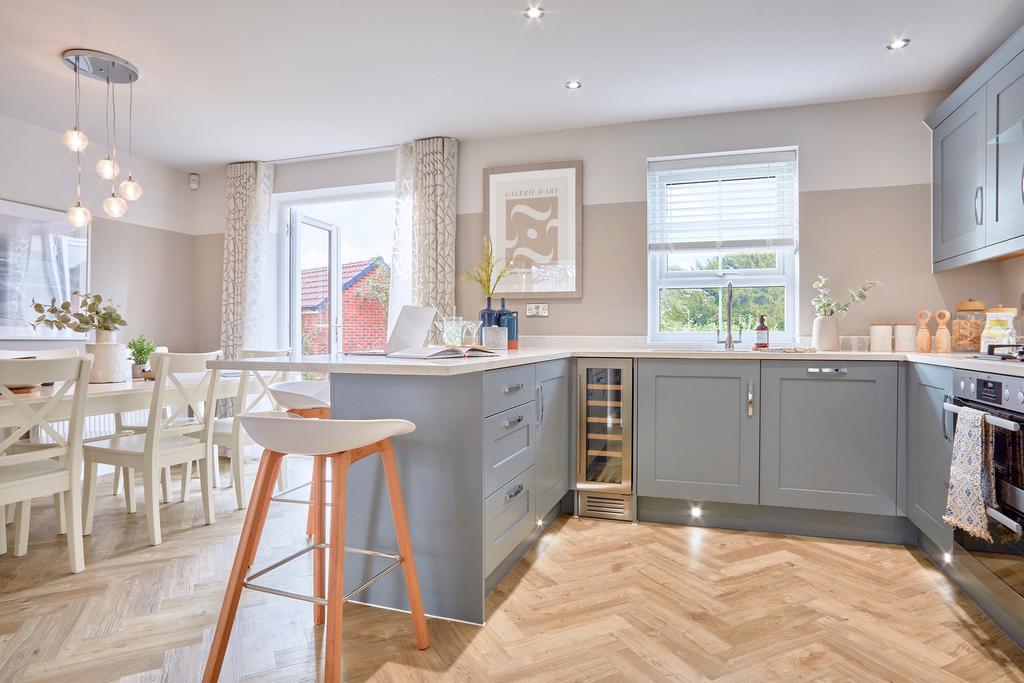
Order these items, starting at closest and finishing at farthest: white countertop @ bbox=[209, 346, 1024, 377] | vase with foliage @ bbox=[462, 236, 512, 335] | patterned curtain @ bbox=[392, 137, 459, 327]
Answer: white countertop @ bbox=[209, 346, 1024, 377], vase with foliage @ bbox=[462, 236, 512, 335], patterned curtain @ bbox=[392, 137, 459, 327]

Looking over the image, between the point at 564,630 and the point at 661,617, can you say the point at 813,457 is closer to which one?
the point at 661,617

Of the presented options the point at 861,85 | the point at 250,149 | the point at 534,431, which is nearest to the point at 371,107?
the point at 250,149

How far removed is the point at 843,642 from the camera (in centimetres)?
186

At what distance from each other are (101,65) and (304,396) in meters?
2.36

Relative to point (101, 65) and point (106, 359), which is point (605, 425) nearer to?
point (106, 359)

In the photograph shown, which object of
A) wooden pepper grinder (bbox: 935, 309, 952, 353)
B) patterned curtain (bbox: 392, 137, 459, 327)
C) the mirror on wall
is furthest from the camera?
patterned curtain (bbox: 392, 137, 459, 327)

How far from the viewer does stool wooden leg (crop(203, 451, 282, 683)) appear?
1.54 m

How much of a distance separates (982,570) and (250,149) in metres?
4.93

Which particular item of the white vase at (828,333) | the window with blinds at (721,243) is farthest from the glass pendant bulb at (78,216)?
the white vase at (828,333)

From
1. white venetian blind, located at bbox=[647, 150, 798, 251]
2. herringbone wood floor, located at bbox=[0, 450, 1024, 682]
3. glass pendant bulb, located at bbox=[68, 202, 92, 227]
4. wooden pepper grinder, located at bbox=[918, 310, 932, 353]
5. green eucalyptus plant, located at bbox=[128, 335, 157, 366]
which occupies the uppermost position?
white venetian blind, located at bbox=[647, 150, 798, 251]

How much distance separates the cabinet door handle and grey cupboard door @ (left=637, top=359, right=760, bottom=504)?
3.19 ft

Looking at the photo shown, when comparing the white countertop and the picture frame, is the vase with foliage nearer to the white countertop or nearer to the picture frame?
the picture frame

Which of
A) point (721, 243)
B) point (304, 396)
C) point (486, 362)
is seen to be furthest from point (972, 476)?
point (304, 396)

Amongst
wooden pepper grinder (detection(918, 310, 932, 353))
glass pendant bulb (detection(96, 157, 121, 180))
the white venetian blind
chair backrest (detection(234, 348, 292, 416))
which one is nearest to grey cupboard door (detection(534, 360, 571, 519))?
the white venetian blind
